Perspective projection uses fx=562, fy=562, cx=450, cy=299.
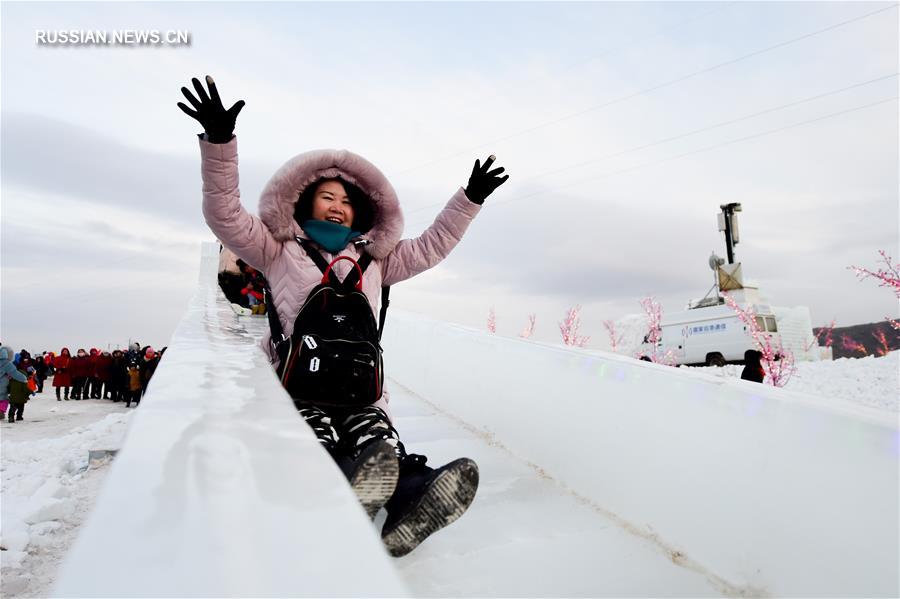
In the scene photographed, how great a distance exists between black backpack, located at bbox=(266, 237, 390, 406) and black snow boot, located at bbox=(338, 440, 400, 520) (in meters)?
0.52

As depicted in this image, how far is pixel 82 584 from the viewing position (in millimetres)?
716

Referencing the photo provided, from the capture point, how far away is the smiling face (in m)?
2.72

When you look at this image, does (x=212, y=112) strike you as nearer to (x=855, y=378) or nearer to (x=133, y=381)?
(x=133, y=381)

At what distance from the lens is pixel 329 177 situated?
2771 mm

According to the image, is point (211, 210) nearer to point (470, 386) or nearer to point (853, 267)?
point (470, 386)

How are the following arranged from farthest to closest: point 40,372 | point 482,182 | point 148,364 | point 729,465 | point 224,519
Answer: point 40,372 < point 148,364 < point 482,182 < point 729,465 < point 224,519

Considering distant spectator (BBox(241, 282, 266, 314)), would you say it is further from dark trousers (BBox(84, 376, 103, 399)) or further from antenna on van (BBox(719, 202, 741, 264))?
antenna on van (BBox(719, 202, 741, 264))

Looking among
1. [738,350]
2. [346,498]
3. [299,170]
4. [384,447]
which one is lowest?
[738,350]

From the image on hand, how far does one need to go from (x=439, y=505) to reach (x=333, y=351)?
748 millimetres

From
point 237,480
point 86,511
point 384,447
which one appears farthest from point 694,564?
point 86,511

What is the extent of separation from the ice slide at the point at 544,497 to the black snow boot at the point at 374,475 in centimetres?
32

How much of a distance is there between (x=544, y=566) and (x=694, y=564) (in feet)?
1.65

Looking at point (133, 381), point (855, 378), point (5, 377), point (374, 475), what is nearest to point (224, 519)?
point (374, 475)

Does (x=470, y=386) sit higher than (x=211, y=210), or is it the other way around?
(x=211, y=210)
